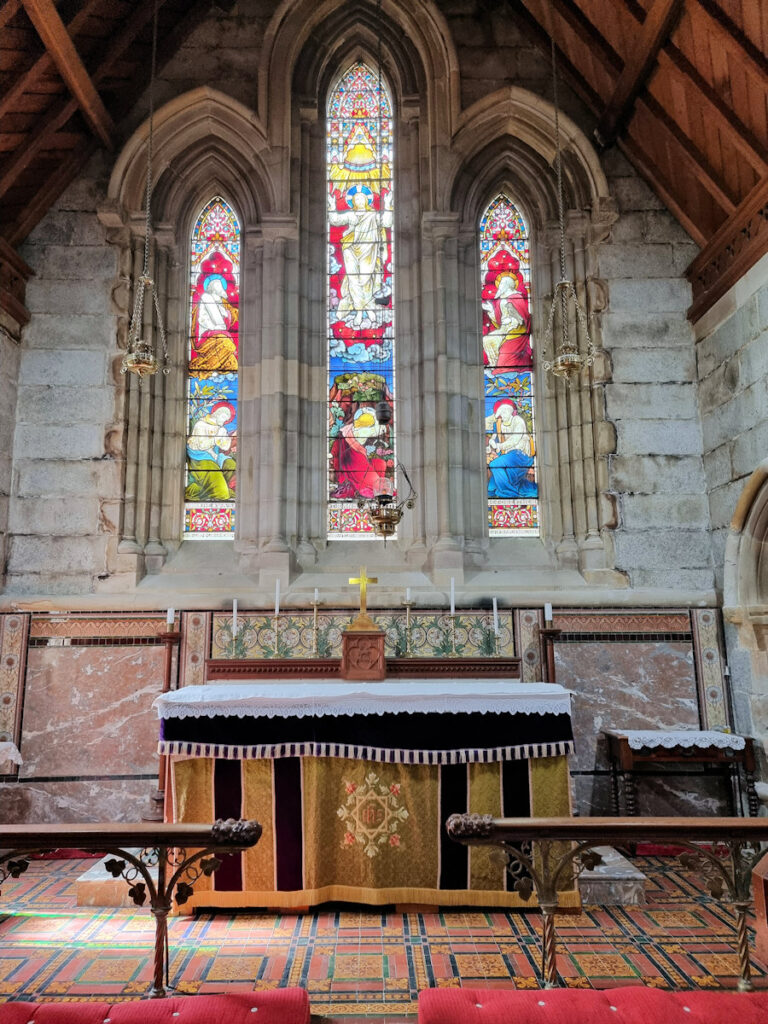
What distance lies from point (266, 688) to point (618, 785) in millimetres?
2928

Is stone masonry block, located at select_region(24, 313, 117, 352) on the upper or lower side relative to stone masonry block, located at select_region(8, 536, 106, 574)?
upper

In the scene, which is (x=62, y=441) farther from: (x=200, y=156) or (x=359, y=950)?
(x=359, y=950)

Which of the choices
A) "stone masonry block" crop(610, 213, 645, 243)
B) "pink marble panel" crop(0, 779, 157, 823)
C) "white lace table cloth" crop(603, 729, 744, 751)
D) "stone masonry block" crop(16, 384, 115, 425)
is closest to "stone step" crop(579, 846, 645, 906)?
"white lace table cloth" crop(603, 729, 744, 751)

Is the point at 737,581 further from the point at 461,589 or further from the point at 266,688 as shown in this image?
the point at 266,688

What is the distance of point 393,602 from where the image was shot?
6.40m

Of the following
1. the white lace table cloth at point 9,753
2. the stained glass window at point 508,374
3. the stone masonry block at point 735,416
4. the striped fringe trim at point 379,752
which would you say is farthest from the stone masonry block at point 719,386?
the white lace table cloth at point 9,753

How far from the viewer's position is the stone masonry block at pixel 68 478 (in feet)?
21.6

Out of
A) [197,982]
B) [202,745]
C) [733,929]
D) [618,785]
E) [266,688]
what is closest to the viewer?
[197,982]

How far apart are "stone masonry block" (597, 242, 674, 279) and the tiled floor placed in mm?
4868

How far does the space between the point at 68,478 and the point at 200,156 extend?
3.20m

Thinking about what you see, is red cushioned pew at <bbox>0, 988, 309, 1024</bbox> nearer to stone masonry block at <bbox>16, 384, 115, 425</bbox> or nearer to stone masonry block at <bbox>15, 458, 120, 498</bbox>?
stone masonry block at <bbox>15, 458, 120, 498</bbox>

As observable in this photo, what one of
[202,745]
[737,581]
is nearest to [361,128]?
[737,581]

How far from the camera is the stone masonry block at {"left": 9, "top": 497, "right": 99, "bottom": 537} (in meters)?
6.53

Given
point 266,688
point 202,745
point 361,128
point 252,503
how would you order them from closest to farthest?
point 202,745 < point 266,688 < point 252,503 < point 361,128
